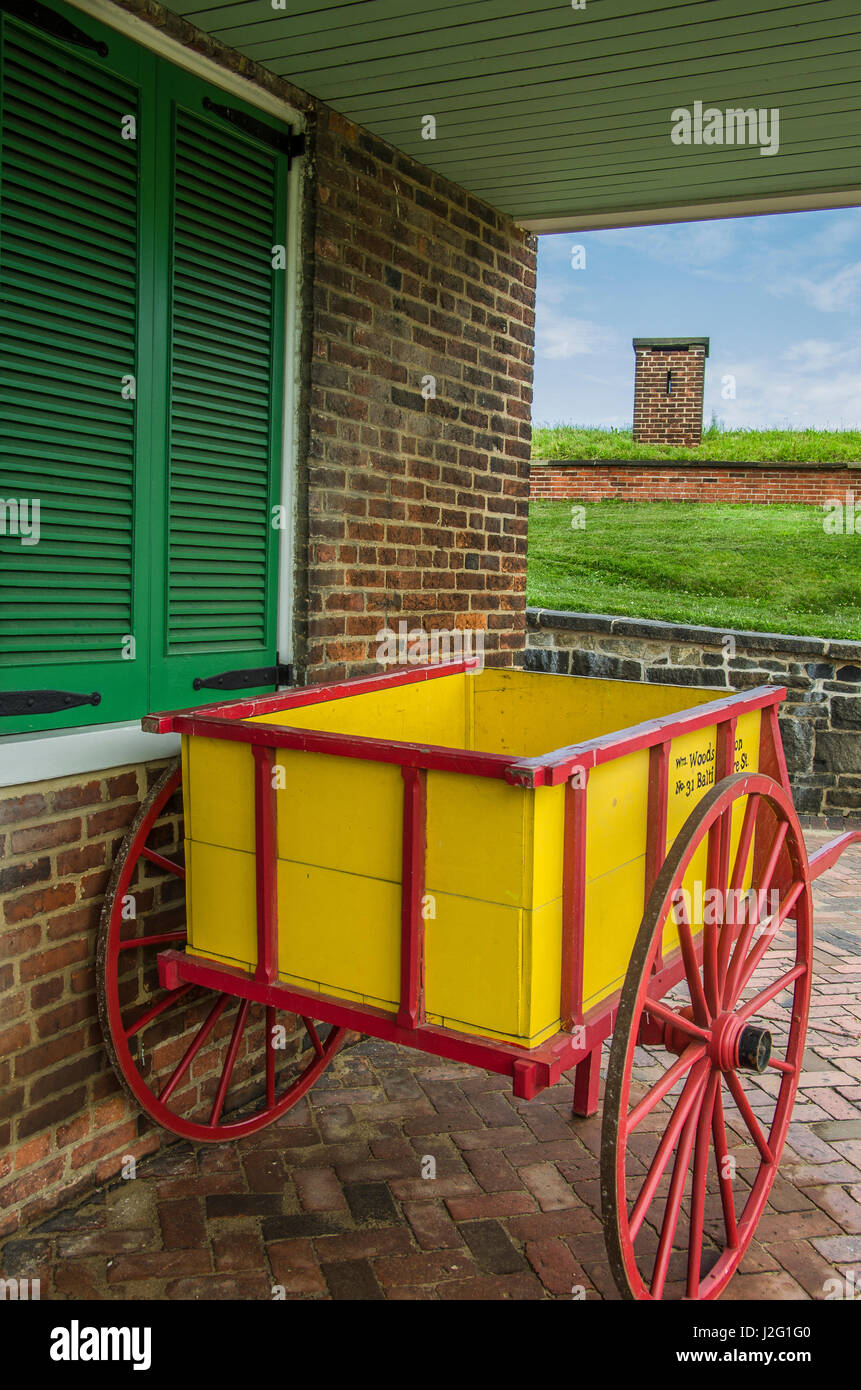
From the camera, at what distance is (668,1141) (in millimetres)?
2250

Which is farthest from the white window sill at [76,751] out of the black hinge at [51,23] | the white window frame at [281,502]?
the black hinge at [51,23]

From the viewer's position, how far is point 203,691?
3314 millimetres

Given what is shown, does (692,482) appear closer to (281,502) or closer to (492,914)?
(281,502)

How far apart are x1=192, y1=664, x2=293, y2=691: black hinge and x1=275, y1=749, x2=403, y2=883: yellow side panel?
1.02m

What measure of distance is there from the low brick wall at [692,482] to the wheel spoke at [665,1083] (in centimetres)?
1269

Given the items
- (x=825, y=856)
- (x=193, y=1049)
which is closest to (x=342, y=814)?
(x=193, y=1049)

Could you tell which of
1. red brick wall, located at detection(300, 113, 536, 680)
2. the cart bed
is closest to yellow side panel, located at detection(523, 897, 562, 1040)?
the cart bed

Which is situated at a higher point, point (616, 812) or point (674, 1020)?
point (616, 812)

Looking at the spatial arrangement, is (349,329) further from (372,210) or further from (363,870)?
(363,870)

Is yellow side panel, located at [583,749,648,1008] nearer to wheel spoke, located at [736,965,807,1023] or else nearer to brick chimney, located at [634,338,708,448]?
wheel spoke, located at [736,965,807,1023]

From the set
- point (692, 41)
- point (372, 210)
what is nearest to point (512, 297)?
point (372, 210)

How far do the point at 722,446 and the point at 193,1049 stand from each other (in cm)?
1463

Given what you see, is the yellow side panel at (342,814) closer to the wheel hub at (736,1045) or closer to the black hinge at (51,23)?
the wheel hub at (736,1045)

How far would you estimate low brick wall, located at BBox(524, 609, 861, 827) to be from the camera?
25.1 feet
